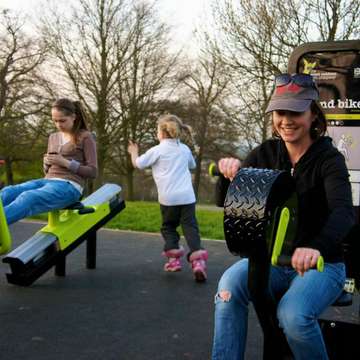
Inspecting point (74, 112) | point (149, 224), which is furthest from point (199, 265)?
point (149, 224)

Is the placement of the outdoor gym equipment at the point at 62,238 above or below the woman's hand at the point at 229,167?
below

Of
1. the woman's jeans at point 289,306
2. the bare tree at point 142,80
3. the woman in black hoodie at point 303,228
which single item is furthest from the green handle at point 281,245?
the bare tree at point 142,80

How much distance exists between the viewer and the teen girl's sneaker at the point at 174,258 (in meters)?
5.54

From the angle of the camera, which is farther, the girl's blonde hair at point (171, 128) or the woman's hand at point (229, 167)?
the girl's blonde hair at point (171, 128)

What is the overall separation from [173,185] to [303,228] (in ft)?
10.0

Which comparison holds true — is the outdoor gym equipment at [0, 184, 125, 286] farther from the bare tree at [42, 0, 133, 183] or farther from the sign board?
the bare tree at [42, 0, 133, 183]

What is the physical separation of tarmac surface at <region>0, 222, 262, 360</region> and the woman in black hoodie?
3.40 ft

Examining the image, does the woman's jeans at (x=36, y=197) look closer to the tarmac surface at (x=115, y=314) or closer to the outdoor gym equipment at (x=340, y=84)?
the tarmac surface at (x=115, y=314)

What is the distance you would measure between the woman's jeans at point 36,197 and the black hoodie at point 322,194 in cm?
235

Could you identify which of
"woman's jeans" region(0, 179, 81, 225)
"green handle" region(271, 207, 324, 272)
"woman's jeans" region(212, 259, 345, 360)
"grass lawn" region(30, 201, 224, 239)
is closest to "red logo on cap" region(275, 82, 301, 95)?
"green handle" region(271, 207, 324, 272)

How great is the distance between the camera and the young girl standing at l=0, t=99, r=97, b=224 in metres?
4.62

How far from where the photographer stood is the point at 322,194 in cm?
246

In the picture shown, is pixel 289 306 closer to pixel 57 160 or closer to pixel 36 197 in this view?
pixel 36 197

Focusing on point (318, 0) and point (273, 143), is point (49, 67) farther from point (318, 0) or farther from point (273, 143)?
point (273, 143)
